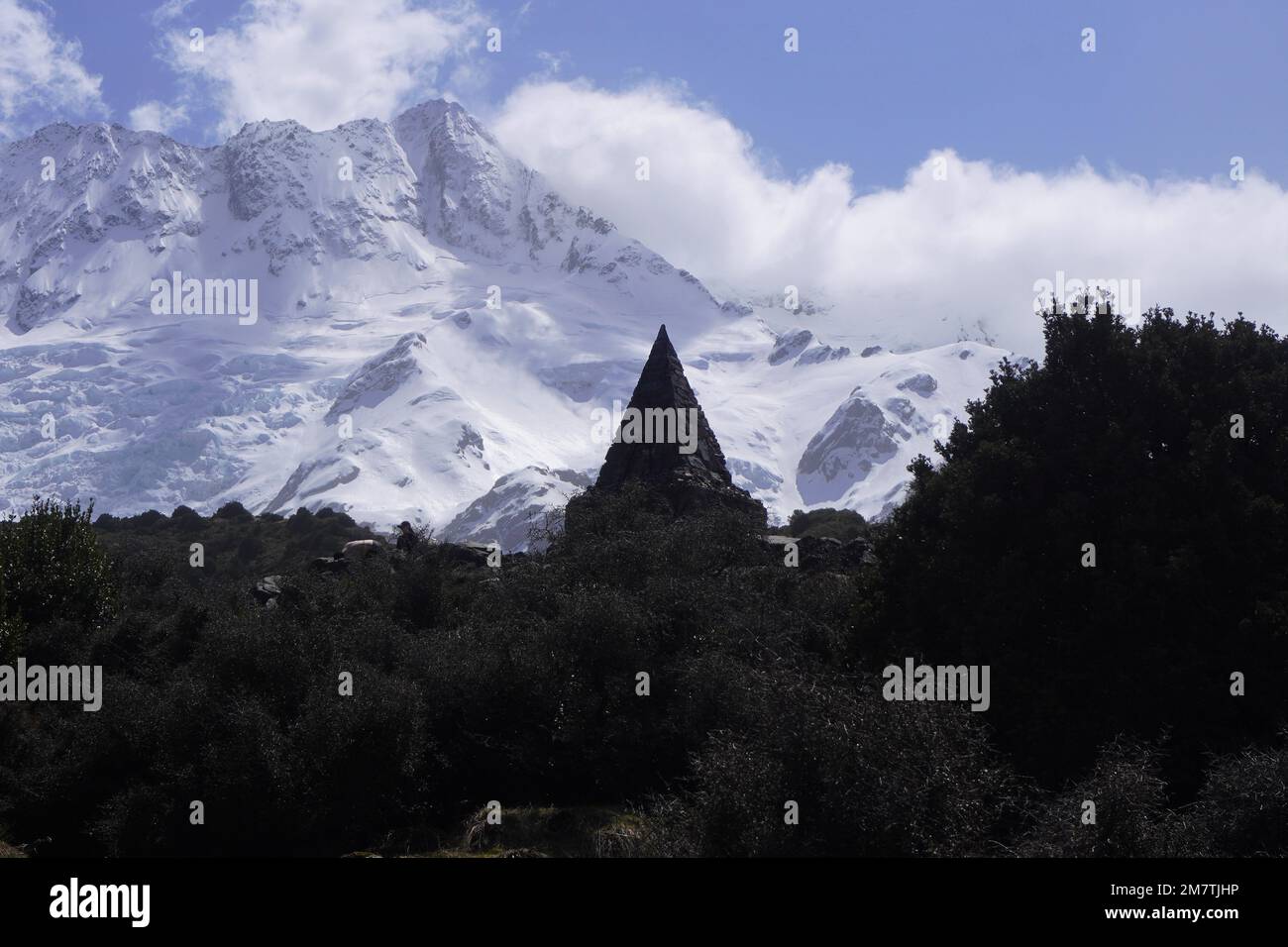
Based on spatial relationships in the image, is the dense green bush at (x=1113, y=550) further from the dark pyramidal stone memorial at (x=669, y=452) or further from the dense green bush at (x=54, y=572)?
the dense green bush at (x=54, y=572)

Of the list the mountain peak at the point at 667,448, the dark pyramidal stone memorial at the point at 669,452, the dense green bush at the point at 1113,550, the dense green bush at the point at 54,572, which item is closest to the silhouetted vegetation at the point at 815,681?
the dense green bush at the point at 1113,550

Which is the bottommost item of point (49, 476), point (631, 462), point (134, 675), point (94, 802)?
point (94, 802)

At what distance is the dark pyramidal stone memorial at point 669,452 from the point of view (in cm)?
4104

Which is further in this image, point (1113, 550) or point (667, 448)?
point (667, 448)

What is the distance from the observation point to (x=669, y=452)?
42.3 metres

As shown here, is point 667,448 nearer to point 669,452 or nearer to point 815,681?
point 669,452

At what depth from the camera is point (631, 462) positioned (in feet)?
140

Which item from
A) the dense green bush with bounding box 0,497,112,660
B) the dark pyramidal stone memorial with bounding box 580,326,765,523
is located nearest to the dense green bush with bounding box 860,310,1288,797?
the dark pyramidal stone memorial with bounding box 580,326,765,523

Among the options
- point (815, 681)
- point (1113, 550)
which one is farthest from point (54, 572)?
point (1113, 550)

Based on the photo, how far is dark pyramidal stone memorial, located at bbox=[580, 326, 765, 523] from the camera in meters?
41.0

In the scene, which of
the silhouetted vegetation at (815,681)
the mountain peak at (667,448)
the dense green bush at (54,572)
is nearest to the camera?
the silhouetted vegetation at (815,681)

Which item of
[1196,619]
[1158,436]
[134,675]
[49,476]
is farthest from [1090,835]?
[49,476]
